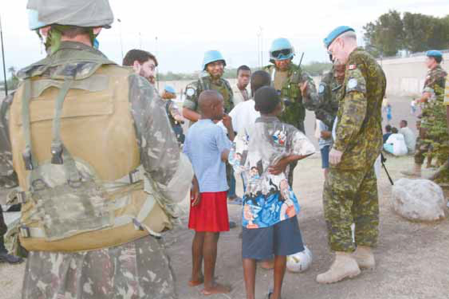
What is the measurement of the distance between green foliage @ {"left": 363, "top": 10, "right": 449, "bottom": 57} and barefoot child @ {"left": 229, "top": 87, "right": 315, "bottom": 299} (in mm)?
61123

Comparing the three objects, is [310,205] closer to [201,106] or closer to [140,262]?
[201,106]

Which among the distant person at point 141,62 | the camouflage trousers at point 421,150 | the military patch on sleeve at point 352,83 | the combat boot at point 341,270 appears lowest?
the combat boot at point 341,270

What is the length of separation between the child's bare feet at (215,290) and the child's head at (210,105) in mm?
1391

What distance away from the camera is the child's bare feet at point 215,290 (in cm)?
365

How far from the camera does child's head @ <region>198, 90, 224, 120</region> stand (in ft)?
12.1

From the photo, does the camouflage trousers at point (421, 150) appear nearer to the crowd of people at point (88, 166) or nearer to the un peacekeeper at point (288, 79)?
the un peacekeeper at point (288, 79)

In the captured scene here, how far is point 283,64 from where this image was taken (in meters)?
4.85

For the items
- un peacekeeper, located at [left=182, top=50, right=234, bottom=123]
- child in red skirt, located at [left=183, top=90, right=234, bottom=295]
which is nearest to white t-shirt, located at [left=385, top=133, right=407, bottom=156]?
un peacekeeper, located at [left=182, top=50, right=234, bottom=123]

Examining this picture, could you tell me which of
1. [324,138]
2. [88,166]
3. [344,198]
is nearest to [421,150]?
[324,138]

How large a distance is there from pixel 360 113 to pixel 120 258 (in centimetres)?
226

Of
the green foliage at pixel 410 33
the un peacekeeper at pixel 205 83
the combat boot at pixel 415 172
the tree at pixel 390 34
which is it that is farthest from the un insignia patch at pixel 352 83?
the tree at pixel 390 34

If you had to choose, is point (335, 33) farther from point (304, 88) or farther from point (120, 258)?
point (120, 258)

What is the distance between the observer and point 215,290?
366 cm

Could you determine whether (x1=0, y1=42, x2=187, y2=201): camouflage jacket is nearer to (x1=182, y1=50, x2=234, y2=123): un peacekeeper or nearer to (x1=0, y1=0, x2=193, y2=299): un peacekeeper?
(x1=0, y1=0, x2=193, y2=299): un peacekeeper
